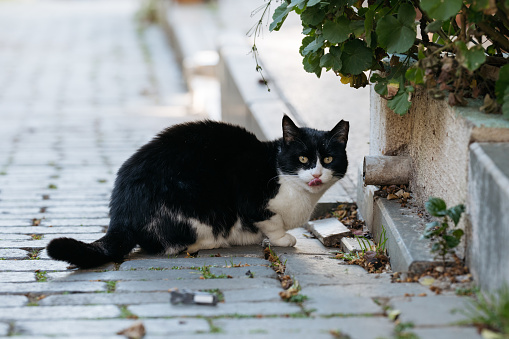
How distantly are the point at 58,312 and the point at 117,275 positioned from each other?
50 cm

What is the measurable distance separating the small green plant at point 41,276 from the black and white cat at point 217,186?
291mm

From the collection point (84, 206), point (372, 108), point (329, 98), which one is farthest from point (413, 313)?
point (329, 98)

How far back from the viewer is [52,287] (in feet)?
8.76

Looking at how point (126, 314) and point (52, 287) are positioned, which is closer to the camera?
point (126, 314)

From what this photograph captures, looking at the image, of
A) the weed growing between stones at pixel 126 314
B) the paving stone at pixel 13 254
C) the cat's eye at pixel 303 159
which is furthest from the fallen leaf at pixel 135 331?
the cat's eye at pixel 303 159

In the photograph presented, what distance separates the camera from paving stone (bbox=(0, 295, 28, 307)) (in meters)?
2.48

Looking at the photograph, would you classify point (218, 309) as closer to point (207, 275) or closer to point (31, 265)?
point (207, 275)

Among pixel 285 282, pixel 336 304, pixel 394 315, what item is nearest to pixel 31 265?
pixel 285 282

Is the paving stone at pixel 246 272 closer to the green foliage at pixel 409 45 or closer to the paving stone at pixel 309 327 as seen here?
the paving stone at pixel 309 327

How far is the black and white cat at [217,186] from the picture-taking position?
126 inches

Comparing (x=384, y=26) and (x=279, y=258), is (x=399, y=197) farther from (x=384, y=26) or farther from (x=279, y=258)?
(x=384, y=26)

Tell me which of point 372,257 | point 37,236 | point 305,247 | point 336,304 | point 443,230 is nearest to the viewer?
point 336,304

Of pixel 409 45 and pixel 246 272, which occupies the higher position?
pixel 409 45

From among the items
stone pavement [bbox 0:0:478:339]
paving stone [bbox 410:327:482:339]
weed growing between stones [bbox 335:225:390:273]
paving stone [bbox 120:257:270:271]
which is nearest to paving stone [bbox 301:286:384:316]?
stone pavement [bbox 0:0:478:339]
